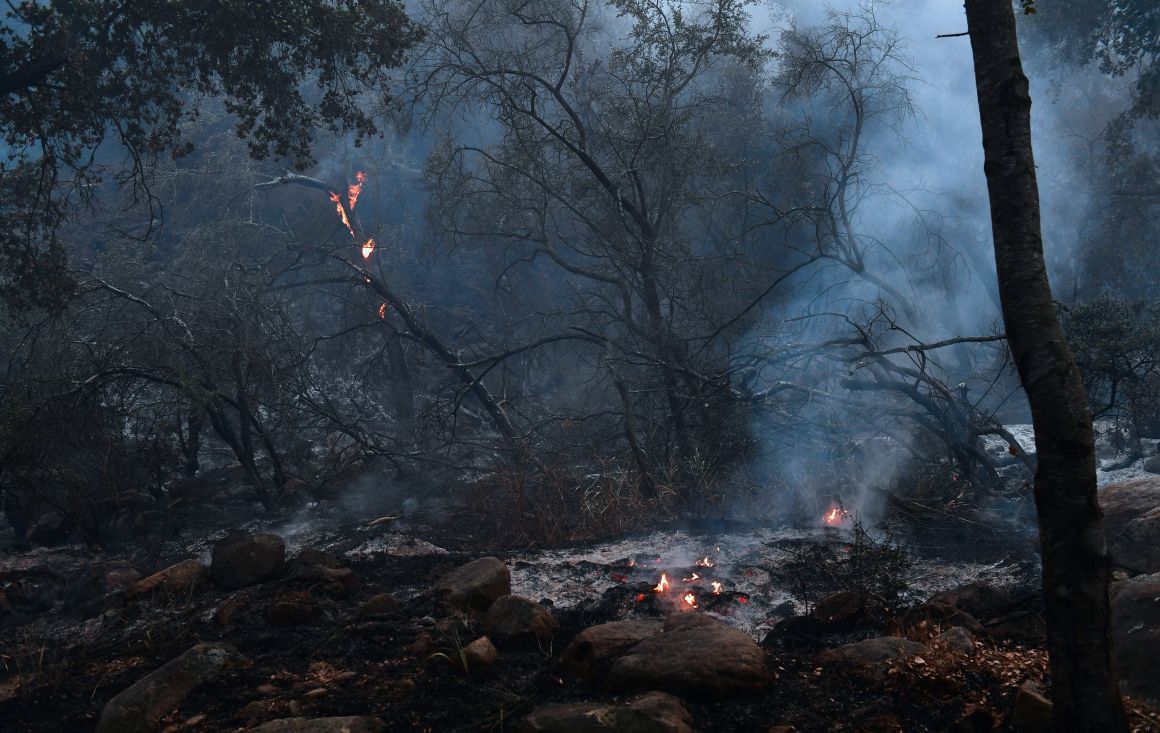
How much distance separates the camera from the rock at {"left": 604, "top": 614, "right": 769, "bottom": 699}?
12.5 feet

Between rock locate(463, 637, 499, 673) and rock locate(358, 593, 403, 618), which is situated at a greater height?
rock locate(358, 593, 403, 618)

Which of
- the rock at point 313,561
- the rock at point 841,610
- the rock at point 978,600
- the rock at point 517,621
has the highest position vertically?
the rock at point 313,561

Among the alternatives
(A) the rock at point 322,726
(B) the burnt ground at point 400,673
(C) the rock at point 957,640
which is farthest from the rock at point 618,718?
(C) the rock at point 957,640

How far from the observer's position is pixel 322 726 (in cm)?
353

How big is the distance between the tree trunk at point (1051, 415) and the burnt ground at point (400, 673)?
565 mm

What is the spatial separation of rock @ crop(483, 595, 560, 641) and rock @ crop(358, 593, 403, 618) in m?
0.82

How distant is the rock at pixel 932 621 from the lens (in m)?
4.43

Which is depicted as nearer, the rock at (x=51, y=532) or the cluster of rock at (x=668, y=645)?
the cluster of rock at (x=668, y=645)

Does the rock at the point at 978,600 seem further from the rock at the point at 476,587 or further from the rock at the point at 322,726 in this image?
the rock at the point at 322,726

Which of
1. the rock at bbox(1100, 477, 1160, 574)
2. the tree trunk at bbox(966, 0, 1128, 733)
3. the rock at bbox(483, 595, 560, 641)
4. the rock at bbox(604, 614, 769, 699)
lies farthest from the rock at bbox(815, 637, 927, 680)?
the rock at bbox(1100, 477, 1160, 574)

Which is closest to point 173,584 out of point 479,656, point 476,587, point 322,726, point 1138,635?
point 476,587

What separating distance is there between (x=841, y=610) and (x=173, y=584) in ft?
15.2

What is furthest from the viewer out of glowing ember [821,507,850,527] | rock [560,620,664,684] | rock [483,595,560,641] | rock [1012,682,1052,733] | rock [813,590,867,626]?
glowing ember [821,507,850,527]

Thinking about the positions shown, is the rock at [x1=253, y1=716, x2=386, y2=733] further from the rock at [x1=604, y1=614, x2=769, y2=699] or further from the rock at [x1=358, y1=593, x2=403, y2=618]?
the rock at [x1=358, y1=593, x2=403, y2=618]
